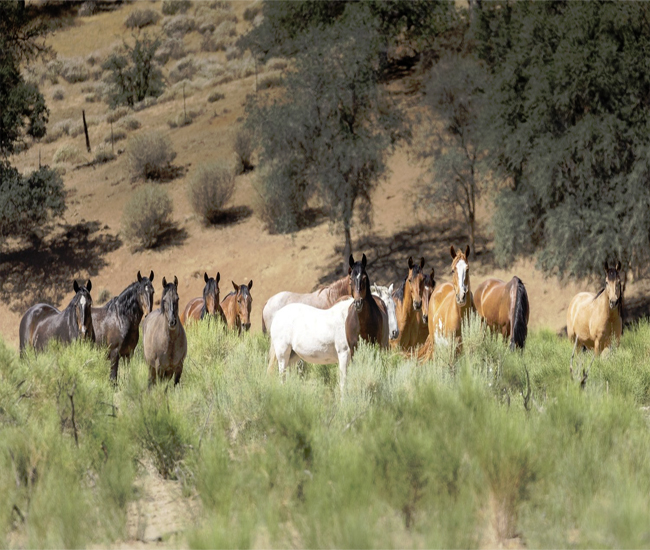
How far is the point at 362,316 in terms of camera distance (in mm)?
10438

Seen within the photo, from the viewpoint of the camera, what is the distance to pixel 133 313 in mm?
11547

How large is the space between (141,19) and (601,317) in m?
68.6

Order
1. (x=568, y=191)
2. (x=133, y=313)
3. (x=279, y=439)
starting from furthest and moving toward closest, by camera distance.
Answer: (x=568, y=191), (x=133, y=313), (x=279, y=439)

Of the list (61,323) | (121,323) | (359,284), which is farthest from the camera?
(61,323)

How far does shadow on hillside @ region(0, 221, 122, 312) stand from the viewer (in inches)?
1304

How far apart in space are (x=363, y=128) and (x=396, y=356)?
19342mm

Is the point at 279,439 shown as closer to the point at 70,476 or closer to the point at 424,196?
the point at 70,476

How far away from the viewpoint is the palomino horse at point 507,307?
13070 millimetres

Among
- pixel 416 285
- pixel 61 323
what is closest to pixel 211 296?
pixel 61 323

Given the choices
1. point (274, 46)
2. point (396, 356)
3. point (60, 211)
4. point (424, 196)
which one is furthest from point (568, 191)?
point (274, 46)

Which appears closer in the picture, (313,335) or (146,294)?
(313,335)

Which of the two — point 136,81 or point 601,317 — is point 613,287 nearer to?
point 601,317

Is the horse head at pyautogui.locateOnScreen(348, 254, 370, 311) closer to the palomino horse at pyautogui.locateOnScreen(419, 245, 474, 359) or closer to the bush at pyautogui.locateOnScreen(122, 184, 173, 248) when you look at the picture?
the palomino horse at pyautogui.locateOnScreen(419, 245, 474, 359)

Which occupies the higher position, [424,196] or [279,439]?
[279,439]
